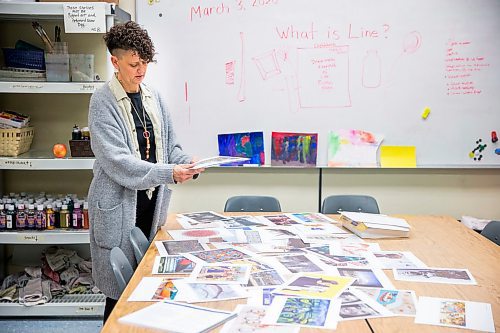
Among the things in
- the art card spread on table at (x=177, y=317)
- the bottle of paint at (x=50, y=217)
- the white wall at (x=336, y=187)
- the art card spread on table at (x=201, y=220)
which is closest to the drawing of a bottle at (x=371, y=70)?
the white wall at (x=336, y=187)

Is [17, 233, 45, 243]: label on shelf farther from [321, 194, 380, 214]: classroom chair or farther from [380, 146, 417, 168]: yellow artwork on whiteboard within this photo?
[380, 146, 417, 168]: yellow artwork on whiteboard

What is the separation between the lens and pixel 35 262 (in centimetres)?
396

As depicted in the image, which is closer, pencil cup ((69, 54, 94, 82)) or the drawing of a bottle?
pencil cup ((69, 54, 94, 82))

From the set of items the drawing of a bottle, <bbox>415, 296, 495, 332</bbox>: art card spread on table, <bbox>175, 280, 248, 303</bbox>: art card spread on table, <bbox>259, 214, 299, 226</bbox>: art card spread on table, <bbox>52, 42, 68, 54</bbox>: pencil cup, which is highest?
<bbox>52, 42, 68, 54</bbox>: pencil cup

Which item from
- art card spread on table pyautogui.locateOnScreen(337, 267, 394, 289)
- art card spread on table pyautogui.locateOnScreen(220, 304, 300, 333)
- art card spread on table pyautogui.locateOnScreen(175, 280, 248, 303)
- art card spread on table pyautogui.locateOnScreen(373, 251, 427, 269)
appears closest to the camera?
art card spread on table pyautogui.locateOnScreen(220, 304, 300, 333)

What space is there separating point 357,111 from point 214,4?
1.17 meters

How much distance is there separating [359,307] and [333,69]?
2308 millimetres

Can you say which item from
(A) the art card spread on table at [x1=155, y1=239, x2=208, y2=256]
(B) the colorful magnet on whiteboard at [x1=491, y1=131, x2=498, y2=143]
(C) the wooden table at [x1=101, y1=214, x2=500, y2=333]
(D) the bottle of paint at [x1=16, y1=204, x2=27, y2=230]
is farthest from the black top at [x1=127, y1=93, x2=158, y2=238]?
(B) the colorful magnet on whiteboard at [x1=491, y1=131, x2=498, y2=143]

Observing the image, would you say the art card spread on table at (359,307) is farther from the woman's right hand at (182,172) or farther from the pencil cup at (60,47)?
the pencil cup at (60,47)

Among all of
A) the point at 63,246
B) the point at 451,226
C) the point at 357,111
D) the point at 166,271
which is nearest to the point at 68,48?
the point at 63,246

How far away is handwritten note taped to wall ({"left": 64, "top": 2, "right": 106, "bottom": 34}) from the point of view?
10.9 ft

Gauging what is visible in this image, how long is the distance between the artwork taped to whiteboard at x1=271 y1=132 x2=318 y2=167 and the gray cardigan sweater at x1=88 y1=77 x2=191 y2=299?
48.0 inches

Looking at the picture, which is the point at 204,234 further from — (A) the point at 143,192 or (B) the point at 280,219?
(B) the point at 280,219

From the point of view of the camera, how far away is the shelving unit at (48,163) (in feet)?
11.0
